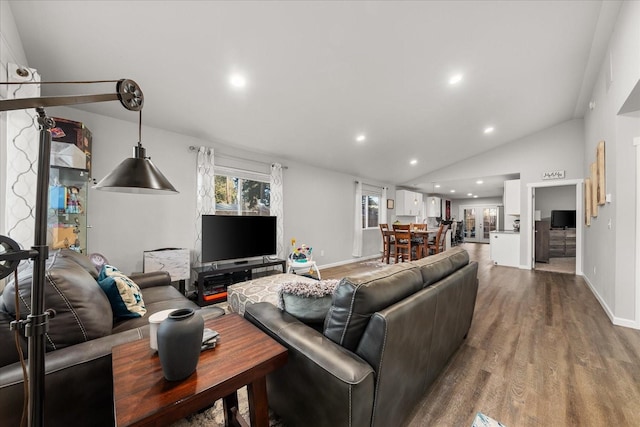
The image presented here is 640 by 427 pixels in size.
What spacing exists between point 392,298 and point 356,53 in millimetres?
2480

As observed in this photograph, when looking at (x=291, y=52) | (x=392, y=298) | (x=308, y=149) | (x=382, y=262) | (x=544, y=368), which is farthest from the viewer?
(x=382, y=262)

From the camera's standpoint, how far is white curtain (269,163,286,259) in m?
4.44

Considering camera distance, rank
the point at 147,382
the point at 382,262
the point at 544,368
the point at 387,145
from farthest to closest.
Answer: the point at 382,262
the point at 387,145
the point at 544,368
the point at 147,382

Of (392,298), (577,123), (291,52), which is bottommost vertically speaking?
(392,298)

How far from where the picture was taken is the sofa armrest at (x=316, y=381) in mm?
955

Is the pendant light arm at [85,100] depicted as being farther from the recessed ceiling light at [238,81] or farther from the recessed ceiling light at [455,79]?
the recessed ceiling light at [455,79]

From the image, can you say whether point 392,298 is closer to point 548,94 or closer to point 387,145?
point 387,145

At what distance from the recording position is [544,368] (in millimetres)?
1893

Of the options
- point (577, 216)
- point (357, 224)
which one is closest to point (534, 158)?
point (577, 216)

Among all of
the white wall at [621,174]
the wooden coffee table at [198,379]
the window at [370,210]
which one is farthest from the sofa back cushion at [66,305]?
the window at [370,210]

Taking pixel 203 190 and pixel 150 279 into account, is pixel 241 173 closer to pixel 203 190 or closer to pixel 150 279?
pixel 203 190

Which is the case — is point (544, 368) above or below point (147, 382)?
below

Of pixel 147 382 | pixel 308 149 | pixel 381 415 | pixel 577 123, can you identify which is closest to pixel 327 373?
pixel 381 415

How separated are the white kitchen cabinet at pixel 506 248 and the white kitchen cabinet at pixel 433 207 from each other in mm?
3590
